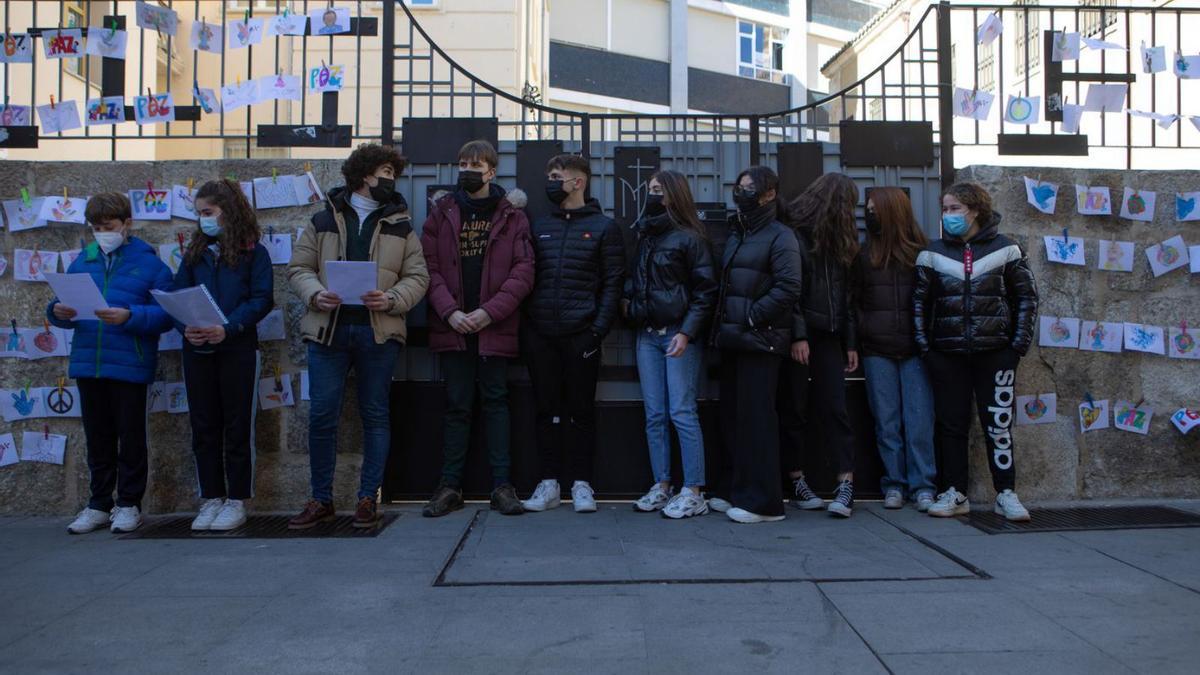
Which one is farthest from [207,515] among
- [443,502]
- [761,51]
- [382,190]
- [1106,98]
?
[761,51]

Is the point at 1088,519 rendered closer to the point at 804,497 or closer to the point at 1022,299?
the point at 1022,299

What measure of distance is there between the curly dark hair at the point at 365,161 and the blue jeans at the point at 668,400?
1.69m

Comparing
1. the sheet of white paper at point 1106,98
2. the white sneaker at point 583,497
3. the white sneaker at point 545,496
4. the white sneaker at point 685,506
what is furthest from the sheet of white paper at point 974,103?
the white sneaker at point 545,496

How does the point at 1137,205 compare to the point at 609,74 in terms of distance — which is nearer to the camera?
the point at 1137,205

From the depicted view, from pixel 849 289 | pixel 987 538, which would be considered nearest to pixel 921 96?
pixel 849 289

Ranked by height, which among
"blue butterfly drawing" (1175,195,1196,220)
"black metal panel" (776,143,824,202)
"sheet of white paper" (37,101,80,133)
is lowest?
"blue butterfly drawing" (1175,195,1196,220)

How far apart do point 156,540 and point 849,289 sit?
393cm

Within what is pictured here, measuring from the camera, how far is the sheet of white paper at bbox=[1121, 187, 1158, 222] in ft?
18.4

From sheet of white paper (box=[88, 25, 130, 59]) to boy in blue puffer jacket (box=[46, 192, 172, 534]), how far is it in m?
1.10

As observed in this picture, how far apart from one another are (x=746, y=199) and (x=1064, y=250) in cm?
207

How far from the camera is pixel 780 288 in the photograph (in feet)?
15.9

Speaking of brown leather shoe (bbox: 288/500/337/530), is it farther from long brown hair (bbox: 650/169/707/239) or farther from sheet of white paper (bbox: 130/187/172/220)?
long brown hair (bbox: 650/169/707/239)

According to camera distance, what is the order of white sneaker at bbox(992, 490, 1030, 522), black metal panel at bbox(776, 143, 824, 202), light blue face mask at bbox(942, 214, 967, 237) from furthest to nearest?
1. black metal panel at bbox(776, 143, 824, 202)
2. light blue face mask at bbox(942, 214, 967, 237)
3. white sneaker at bbox(992, 490, 1030, 522)

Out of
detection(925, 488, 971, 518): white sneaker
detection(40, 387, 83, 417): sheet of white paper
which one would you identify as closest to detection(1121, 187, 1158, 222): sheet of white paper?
detection(925, 488, 971, 518): white sneaker
